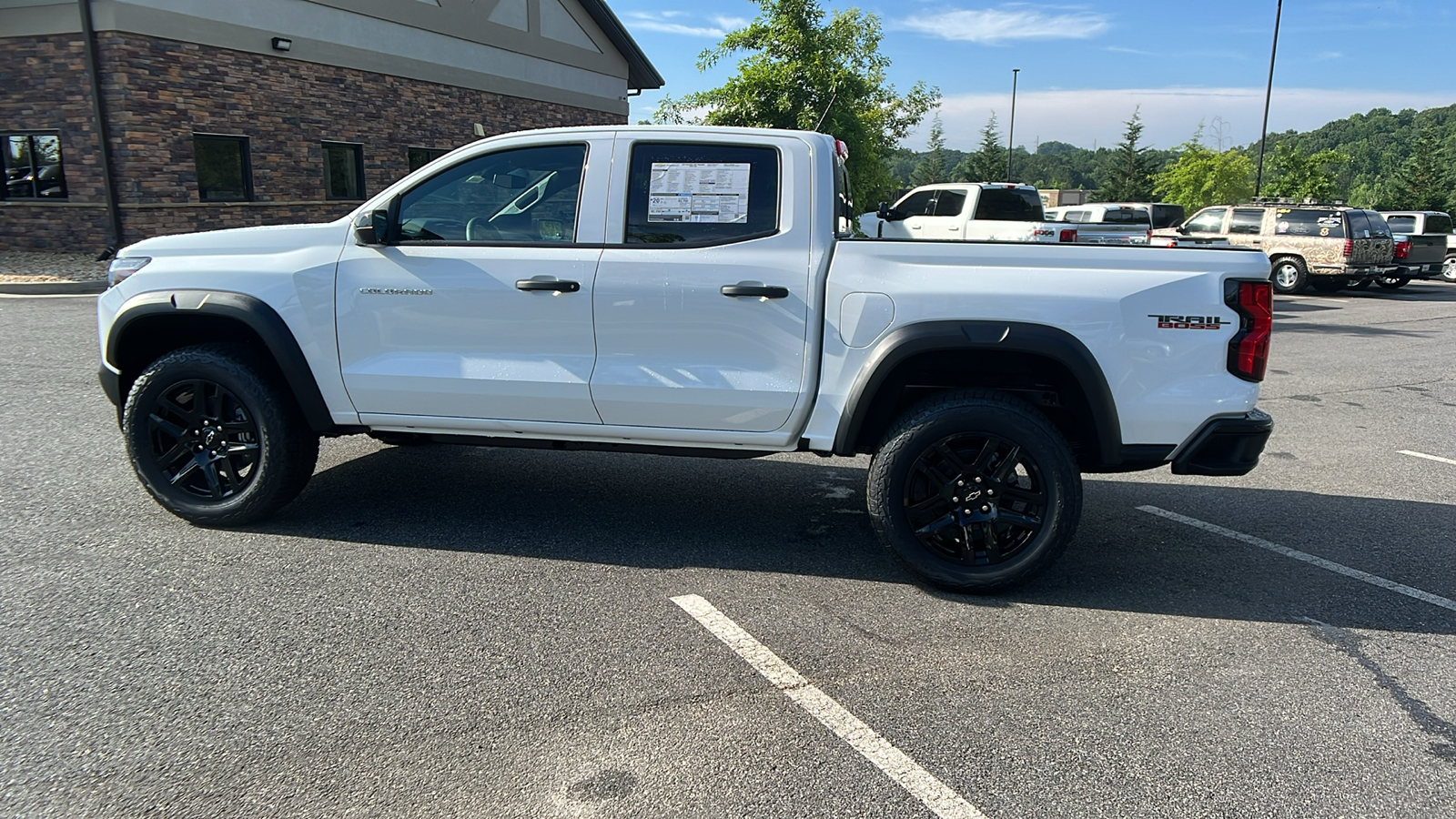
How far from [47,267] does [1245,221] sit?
905 inches

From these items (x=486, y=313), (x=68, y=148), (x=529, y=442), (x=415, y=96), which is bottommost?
(x=529, y=442)

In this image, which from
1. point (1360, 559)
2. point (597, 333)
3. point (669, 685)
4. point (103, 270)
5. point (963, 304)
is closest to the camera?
point (669, 685)

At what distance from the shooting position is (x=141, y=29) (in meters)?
15.8

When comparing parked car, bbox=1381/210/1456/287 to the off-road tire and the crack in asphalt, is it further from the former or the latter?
the off-road tire

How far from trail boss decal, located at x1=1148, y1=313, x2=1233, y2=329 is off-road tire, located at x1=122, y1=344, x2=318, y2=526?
3.98m

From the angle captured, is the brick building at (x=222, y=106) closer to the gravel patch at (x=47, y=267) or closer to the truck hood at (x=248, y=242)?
the gravel patch at (x=47, y=267)

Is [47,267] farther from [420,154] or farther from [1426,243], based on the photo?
[1426,243]

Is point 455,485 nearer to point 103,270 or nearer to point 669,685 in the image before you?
point 669,685

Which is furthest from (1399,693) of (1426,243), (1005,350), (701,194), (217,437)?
(1426,243)

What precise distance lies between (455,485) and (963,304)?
124 inches

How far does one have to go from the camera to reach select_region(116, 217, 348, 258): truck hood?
181 inches

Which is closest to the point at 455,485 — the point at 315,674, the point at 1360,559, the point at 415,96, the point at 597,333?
the point at 597,333

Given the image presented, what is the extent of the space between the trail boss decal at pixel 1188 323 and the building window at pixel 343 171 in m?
19.3

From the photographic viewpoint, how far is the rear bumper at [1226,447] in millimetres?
3947
